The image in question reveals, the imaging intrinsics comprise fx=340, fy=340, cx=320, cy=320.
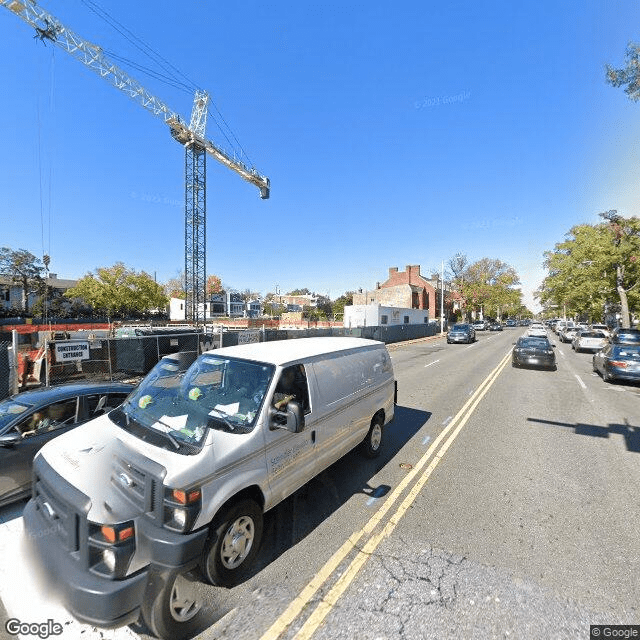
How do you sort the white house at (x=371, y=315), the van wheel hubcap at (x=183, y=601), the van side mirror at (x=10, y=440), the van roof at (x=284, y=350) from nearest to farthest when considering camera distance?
the van wheel hubcap at (x=183, y=601)
the van side mirror at (x=10, y=440)
the van roof at (x=284, y=350)
the white house at (x=371, y=315)

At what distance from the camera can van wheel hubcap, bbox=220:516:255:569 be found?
2930 millimetres

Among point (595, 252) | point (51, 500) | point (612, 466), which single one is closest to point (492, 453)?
point (612, 466)

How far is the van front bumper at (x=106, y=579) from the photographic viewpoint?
7.39 ft

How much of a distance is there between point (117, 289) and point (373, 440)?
5620 cm

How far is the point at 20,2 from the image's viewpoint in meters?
34.6

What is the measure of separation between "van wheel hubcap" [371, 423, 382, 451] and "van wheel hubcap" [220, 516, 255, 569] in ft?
9.33

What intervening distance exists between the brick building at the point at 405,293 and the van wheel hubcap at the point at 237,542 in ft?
155

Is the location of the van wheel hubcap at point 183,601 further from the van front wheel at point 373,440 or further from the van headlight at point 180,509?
the van front wheel at point 373,440

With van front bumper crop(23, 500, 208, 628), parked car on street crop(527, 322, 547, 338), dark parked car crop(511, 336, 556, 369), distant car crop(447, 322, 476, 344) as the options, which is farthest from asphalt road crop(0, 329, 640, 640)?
distant car crop(447, 322, 476, 344)

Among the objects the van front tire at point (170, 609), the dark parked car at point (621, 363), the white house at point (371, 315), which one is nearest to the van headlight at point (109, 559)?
the van front tire at point (170, 609)

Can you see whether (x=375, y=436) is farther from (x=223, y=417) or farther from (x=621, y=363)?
(x=621, y=363)

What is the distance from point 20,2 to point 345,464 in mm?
54733

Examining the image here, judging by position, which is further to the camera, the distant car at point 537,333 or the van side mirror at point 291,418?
the distant car at point 537,333

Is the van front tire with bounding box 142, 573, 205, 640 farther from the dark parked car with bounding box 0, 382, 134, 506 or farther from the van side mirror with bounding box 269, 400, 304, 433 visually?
the dark parked car with bounding box 0, 382, 134, 506
